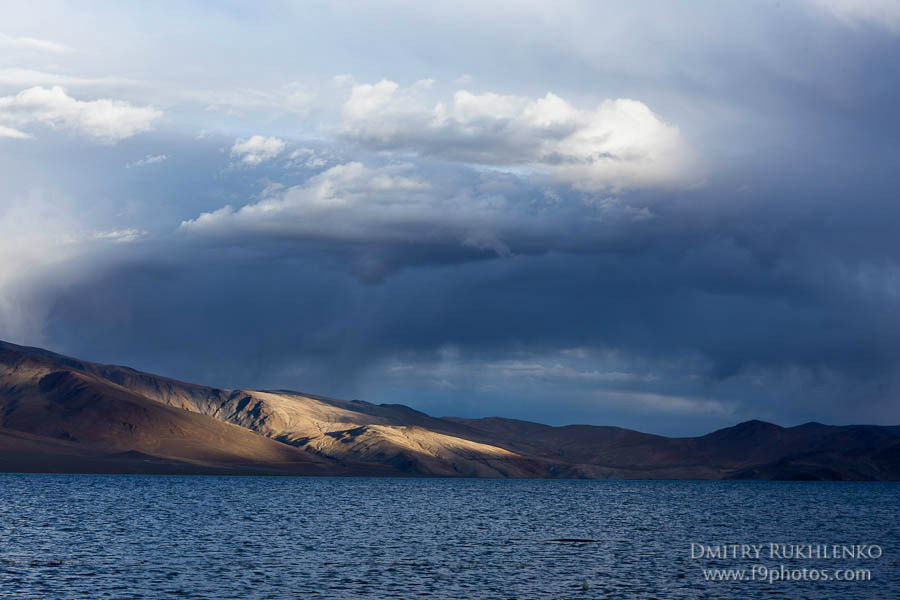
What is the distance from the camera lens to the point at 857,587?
6888 centimetres

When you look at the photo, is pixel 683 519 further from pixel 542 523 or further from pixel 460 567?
pixel 460 567

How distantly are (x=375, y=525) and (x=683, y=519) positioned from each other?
4934 centimetres

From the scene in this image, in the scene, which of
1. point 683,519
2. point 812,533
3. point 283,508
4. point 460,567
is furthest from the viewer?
point 283,508

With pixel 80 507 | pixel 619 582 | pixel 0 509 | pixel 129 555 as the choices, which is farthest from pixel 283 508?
pixel 619 582

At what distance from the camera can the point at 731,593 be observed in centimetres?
6512

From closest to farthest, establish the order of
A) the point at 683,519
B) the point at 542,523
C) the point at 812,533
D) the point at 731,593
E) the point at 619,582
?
the point at 731,593
the point at 619,582
the point at 812,533
the point at 542,523
the point at 683,519

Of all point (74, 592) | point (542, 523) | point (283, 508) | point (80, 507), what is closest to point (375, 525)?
point (542, 523)

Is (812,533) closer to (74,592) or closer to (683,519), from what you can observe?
(683,519)

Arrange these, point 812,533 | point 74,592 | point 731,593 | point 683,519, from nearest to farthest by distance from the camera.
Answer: point 74,592 < point 731,593 < point 812,533 < point 683,519

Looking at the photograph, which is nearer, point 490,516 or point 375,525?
point 375,525

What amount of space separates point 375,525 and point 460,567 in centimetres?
4637

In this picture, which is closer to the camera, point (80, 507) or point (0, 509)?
point (0, 509)

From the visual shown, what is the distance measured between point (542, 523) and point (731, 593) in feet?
225

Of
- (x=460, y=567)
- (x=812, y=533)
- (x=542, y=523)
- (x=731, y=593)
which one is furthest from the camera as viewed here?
(x=542, y=523)
